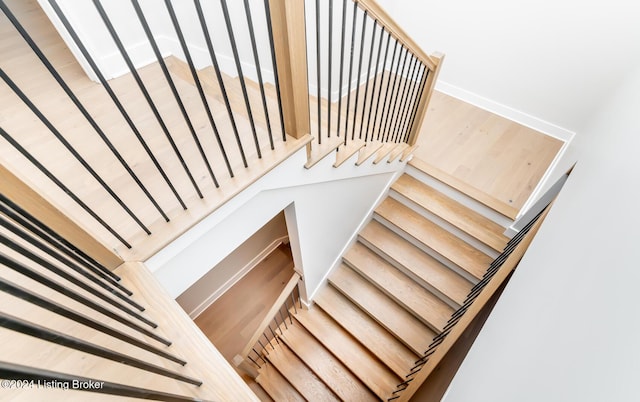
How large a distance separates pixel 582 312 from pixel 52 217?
1409mm

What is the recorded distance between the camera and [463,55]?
129 inches

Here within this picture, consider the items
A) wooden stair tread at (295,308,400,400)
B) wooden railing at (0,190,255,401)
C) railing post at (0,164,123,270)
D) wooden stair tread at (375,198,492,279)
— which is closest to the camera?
wooden railing at (0,190,255,401)

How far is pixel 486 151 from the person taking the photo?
3.07 meters

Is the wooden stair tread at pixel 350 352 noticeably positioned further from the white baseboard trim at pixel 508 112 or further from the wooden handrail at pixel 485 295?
the white baseboard trim at pixel 508 112

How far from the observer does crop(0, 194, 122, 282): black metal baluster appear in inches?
28.2

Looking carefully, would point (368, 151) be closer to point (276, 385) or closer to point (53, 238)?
point (53, 238)

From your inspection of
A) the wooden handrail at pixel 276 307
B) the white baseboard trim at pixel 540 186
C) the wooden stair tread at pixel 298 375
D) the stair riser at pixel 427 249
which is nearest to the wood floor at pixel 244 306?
the wooden stair tread at pixel 298 375

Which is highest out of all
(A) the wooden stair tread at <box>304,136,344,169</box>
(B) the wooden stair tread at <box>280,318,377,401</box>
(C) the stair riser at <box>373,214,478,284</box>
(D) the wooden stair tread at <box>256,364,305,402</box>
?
(A) the wooden stair tread at <box>304,136,344,169</box>

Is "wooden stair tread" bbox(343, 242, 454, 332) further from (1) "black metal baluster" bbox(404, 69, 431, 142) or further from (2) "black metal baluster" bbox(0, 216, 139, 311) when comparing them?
(2) "black metal baluster" bbox(0, 216, 139, 311)

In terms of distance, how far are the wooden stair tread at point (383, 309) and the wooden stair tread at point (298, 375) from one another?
0.90 meters

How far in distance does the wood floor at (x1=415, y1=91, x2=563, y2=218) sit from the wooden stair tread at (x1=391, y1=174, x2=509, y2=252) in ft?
0.63

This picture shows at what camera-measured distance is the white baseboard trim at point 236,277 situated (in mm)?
4086

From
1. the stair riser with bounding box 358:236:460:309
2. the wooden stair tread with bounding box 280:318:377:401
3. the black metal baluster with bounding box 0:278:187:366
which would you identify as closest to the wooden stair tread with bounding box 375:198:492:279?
the stair riser with bounding box 358:236:460:309

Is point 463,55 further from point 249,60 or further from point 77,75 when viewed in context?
point 77,75
